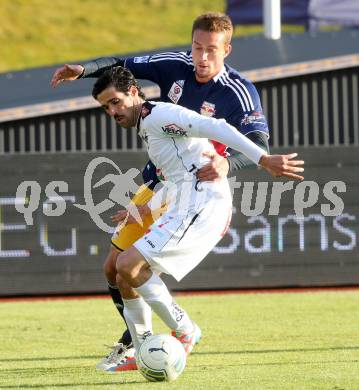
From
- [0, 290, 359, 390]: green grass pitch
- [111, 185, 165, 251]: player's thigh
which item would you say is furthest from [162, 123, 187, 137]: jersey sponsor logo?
[0, 290, 359, 390]: green grass pitch

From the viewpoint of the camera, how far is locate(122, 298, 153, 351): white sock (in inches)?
323

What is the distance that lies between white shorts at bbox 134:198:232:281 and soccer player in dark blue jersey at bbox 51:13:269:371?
47cm

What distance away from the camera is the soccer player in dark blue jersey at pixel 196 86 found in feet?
27.1

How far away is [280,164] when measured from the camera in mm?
7227

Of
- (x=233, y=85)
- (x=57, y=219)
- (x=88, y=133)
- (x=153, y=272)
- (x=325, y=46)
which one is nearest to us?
(x=153, y=272)

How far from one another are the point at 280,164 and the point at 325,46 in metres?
13.4

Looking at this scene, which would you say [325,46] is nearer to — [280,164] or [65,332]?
[65,332]

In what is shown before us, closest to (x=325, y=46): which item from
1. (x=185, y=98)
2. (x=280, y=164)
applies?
(x=185, y=98)

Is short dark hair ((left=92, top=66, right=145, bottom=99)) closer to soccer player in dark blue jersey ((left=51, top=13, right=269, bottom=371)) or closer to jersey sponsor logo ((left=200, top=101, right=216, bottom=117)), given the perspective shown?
soccer player in dark blue jersey ((left=51, top=13, right=269, bottom=371))

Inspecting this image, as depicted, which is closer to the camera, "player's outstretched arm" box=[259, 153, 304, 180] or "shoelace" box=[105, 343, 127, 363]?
"player's outstretched arm" box=[259, 153, 304, 180]

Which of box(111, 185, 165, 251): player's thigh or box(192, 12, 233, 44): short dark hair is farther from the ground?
box(192, 12, 233, 44): short dark hair

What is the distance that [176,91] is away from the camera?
8.88 m

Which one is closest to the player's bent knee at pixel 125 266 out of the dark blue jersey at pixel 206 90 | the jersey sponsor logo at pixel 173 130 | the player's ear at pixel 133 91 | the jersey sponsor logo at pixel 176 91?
the jersey sponsor logo at pixel 173 130

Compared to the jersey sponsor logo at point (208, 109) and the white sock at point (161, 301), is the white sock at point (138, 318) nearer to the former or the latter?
the white sock at point (161, 301)
